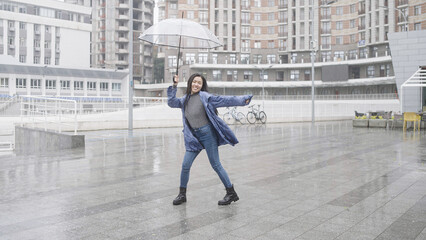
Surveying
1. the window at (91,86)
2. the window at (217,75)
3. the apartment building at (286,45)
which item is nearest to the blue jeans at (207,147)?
the apartment building at (286,45)

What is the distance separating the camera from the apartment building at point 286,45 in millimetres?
66000

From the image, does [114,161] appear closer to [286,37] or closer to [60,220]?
[60,220]

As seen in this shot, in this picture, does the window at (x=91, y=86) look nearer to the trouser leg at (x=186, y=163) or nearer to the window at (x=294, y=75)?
the window at (x=294, y=75)

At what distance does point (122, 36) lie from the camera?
8700 centimetres

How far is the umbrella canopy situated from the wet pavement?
2541 millimetres

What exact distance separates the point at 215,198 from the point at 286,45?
70.6 metres

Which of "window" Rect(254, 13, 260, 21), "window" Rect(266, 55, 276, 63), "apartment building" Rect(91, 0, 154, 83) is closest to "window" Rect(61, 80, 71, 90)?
"apartment building" Rect(91, 0, 154, 83)

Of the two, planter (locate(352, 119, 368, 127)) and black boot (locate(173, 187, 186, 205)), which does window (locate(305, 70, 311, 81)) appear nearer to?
planter (locate(352, 119, 368, 127))

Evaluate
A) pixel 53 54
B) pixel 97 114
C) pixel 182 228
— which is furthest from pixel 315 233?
pixel 53 54

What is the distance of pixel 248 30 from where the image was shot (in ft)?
244

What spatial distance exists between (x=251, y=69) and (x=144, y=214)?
68.0m

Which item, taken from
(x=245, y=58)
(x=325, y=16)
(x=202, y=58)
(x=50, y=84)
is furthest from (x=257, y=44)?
(x=50, y=84)

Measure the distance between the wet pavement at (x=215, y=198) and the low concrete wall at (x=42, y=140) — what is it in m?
1.87

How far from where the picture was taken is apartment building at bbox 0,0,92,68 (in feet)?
227
